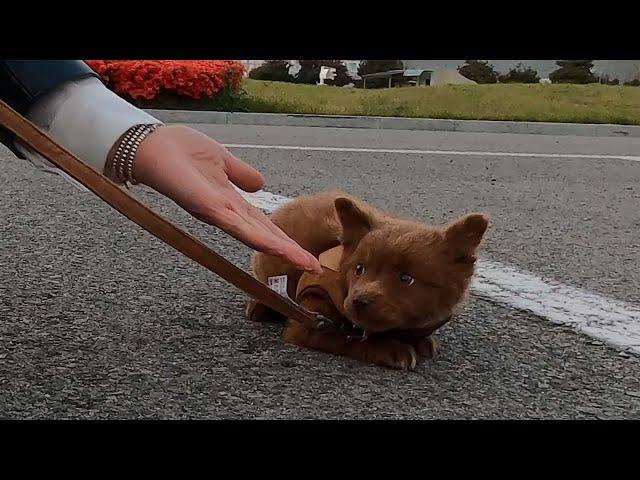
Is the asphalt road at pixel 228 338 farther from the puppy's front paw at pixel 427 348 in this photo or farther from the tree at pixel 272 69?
the tree at pixel 272 69

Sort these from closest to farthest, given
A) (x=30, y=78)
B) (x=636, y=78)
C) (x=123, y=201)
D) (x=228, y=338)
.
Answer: (x=123, y=201) → (x=30, y=78) → (x=228, y=338) → (x=636, y=78)

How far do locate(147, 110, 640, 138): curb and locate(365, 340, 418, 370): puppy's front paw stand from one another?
3.69 metres

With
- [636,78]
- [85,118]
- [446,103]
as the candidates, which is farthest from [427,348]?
[446,103]

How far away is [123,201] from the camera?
731 millimetres

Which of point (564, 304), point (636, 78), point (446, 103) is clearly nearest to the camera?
point (564, 304)

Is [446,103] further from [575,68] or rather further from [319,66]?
[319,66]

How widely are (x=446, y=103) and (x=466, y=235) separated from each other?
14.3 ft

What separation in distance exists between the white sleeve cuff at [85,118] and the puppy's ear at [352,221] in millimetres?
212

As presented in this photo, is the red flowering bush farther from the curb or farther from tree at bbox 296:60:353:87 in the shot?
tree at bbox 296:60:353:87

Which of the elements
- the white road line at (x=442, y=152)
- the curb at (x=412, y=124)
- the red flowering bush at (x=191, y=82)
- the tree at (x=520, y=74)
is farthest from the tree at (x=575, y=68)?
the curb at (x=412, y=124)

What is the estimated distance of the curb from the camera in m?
4.62

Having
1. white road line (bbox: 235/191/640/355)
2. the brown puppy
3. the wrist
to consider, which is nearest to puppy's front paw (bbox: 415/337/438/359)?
the brown puppy
